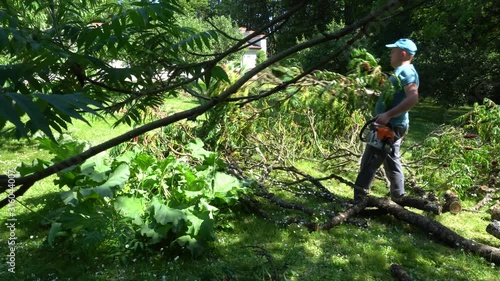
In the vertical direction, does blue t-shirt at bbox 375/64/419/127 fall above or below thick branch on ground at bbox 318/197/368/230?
above

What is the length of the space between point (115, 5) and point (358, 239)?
276 cm

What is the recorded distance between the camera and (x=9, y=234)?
140 inches

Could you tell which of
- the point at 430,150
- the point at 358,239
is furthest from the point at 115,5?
the point at 430,150

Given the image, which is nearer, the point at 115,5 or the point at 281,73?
the point at 115,5

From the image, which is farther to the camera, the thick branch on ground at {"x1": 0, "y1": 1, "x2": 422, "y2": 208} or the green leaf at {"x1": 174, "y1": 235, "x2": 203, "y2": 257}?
the green leaf at {"x1": 174, "y1": 235, "x2": 203, "y2": 257}

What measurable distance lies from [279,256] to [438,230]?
60.0 inches

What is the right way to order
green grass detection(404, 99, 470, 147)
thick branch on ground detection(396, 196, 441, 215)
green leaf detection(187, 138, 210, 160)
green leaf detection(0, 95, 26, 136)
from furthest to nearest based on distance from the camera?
green grass detection(404, 99, 470, 147), green leaf detection(187, 138, 210, 160), thick branch on ground detection(396, 196, 441, 215), green leaf detection(0, 95, 26, 136)

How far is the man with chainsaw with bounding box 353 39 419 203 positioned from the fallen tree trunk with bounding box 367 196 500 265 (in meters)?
0.25

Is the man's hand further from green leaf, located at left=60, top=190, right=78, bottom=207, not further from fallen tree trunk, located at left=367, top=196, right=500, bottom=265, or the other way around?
green leaf, located at left=60, top=190, right=78, bottom=207

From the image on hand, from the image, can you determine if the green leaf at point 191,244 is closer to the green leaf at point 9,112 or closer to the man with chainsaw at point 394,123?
the man with chainsaw at point 394,123

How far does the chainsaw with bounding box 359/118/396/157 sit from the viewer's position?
3.73m

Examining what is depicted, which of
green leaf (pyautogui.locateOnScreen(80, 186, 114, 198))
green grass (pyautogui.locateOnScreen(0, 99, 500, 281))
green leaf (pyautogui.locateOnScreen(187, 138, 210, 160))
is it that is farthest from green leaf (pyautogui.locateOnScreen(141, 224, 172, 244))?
green leaf (pyautogui.locateOnScreen(187, 138, 210, 160))

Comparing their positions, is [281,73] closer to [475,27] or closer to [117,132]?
[117,132]

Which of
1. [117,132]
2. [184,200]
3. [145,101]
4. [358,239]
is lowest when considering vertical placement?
[117,132]
